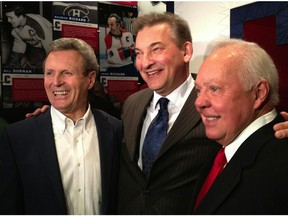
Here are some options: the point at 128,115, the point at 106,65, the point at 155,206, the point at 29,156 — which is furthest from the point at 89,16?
the point at 155,206

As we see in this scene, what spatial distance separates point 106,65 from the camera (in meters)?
3.51

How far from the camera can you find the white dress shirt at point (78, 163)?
1.48 m

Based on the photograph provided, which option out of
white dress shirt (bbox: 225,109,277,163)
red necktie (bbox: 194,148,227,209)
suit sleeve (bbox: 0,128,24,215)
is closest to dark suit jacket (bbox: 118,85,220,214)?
red necktie (bbox: 194,148,227,209)

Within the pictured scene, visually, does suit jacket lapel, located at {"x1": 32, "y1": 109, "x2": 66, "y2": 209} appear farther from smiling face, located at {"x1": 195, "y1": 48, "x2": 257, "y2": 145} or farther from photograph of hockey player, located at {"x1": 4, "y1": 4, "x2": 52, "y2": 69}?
photograph of hockey player, located at {"x1": 4, "y1": 4, "x2": 52, "y2": 69}

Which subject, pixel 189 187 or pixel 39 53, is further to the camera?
pixel 39 53

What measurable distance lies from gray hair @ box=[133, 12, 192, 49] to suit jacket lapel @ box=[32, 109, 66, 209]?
0.76m

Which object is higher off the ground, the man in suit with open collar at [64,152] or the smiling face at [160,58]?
the smiling face at [160,58]

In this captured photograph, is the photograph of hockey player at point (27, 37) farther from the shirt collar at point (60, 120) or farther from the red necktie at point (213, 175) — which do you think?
the red necktie at point (213, 175)

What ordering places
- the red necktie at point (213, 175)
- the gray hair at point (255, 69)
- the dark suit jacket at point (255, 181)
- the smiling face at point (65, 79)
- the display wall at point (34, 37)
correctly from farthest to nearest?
1. the display wall at point (34, 37)
2. the smiling face at point (65, 79)
3. the red necktie at point (213, 175)
4. the gray hair at point (255, 69)
5. the dark suit jacket at point (255, 181)

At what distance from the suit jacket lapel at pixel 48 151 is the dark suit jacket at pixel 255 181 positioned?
27.4 inches

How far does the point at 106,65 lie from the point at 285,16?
2060 mm

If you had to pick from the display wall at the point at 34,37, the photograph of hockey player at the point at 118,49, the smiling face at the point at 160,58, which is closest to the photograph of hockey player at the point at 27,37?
the display wall at the point at 34,37

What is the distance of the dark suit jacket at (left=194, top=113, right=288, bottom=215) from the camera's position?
95cm

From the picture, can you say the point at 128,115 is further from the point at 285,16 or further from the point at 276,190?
the point at 285,16
